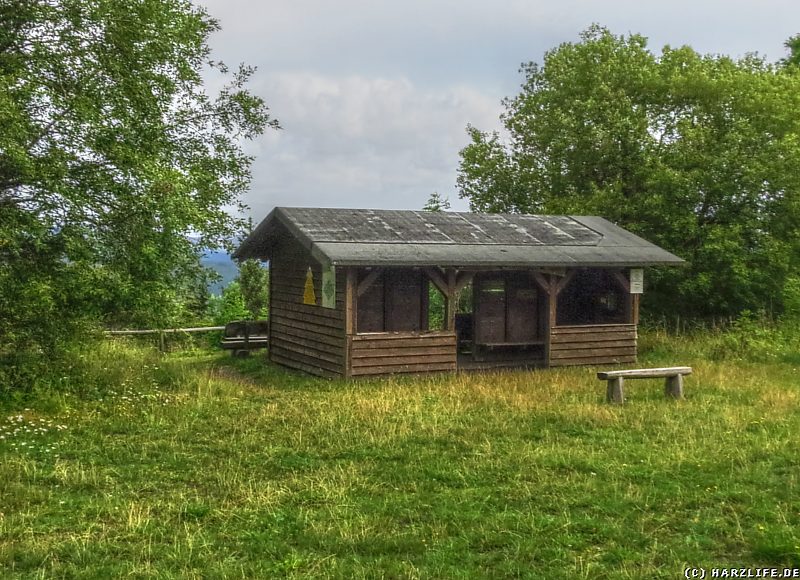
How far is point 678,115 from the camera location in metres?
29.2

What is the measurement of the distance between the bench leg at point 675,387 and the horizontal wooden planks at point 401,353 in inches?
191

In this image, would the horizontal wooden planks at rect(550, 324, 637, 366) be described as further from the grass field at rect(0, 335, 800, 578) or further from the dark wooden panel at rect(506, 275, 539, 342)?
the grass field at rect(0, 335, 800, 578)

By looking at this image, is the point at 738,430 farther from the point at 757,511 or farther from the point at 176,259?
the point at 176,259

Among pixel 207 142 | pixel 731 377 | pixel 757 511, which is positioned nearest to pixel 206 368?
pixel 207 142

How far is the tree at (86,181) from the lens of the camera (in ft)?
35.4

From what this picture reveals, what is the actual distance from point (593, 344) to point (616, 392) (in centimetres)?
611

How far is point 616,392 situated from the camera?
38.3ft

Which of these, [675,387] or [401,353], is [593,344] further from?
[675,387]

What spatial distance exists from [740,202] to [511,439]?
1921 centimetres

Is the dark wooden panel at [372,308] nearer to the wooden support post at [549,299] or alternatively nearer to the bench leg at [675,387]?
the wooden support post at [549,299]

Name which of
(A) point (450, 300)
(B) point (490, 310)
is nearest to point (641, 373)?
(A) point (450, 300)

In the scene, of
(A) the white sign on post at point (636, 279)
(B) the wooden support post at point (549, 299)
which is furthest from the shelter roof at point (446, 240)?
(B) the wooden support post at point (549, 299)

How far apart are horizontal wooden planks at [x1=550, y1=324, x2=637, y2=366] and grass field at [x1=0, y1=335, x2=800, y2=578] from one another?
158 inches

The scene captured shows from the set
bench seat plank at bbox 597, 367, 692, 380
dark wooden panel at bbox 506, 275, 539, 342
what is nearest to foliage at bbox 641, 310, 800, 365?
dark wooden panel at bbox 506, 275, 539, 342
